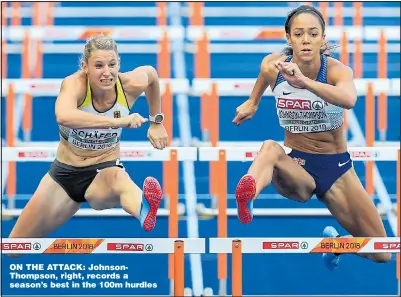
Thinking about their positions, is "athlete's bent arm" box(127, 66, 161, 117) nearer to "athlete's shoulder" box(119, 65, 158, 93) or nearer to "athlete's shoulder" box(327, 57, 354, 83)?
"athlete's shoulder" box(119, 65, 158, 93)

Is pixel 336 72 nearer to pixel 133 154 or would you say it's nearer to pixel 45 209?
pixel 133 154

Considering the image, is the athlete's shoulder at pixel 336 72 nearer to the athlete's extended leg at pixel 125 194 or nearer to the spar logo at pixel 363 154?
the spar logo at pixel 363 154

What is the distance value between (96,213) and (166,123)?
852mm

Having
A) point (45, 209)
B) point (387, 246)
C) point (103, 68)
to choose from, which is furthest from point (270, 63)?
point (45, 209)

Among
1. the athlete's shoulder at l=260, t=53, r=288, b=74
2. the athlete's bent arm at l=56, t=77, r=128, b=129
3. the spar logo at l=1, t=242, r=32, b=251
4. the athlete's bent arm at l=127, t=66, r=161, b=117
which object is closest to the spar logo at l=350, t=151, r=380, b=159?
the athlete's shoulder at l=260, t=53, r=288, b=74

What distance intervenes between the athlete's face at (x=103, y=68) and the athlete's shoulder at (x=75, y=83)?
7 cm

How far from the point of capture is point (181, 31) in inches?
360

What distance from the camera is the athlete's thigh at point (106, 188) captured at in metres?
5.77

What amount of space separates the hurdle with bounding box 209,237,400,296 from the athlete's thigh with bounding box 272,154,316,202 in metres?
0.25

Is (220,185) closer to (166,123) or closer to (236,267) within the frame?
(236,267)

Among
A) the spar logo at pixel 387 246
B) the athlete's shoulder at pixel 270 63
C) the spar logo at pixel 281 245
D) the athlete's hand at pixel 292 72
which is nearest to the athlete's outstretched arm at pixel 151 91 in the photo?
the athlete's shoulder at pixel 270 63

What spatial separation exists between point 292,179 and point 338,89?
0.63 metres

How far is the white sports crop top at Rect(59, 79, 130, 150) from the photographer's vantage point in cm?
579

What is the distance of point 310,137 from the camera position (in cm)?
596
